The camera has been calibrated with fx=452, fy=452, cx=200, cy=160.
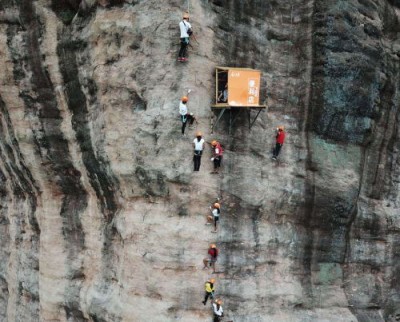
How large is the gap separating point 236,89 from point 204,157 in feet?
6.93

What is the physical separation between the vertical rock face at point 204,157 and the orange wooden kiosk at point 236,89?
400 mm

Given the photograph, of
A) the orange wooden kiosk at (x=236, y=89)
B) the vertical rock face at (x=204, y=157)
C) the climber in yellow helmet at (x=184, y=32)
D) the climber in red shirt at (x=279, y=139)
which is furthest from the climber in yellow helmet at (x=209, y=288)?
the climber in yellow helmet at (x=184, y=32)

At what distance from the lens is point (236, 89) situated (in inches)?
479

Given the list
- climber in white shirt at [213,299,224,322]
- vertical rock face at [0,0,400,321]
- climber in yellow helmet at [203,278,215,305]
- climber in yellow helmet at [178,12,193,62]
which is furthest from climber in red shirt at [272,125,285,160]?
climber in white shirt at [213,299,224,322]

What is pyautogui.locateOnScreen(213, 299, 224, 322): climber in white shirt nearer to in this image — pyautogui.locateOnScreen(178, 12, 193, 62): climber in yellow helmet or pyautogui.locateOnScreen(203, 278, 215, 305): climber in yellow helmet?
pyautogui.locateOnScreen(203, 278, 215, 305): climber in yellow helmet

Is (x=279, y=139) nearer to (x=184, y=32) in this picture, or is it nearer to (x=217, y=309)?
(x=184, y=32)

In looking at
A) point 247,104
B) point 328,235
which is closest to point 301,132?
point 247,104

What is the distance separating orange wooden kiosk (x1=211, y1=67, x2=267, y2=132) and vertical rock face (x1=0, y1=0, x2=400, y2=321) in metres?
0.40

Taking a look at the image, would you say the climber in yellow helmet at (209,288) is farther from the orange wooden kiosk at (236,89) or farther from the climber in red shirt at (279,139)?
the orange wooden kiosk at (236,89)

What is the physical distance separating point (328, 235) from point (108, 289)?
7118mm

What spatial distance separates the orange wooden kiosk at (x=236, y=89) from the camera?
12.1 meters

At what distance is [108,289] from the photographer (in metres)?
14.0

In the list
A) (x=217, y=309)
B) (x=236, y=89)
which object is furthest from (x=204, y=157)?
(x=217, y=309)

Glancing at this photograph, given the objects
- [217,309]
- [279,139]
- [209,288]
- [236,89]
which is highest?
[236,89]
